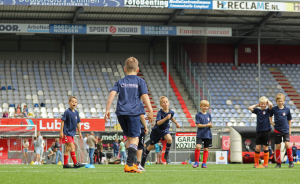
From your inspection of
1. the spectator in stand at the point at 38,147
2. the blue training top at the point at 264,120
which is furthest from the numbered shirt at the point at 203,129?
the spectator in stand at the point at 38,147

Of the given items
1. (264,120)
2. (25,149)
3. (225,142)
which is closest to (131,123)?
(264,120)

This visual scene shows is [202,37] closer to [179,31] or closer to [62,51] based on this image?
[179,31]

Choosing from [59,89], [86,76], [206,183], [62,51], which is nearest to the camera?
[206,183]

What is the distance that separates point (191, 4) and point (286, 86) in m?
12.5

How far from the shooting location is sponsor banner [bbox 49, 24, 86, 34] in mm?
26178

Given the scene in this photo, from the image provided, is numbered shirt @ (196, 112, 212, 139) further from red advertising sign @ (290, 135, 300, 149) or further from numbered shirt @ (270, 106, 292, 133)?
red advertising sign @ (290, 135, 300, 149)

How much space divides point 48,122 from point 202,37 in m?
11.2

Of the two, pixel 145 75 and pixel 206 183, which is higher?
pixel 145 75

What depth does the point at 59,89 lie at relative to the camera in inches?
1136

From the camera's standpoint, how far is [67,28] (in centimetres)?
2641

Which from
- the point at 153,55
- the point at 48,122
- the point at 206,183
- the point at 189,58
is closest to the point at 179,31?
the point at 189,58

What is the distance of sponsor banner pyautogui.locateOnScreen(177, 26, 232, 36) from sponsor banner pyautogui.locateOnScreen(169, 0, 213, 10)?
9.82 feet

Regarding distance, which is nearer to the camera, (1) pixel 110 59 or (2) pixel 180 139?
(2) pixel 180 139

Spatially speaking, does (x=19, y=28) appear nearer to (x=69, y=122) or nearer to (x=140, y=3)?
(x=140, y=3)
